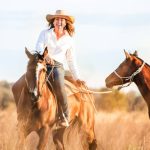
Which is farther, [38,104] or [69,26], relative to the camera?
[69,26]

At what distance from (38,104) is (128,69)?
1.98 metres

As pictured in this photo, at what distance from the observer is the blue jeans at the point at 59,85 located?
13109mm

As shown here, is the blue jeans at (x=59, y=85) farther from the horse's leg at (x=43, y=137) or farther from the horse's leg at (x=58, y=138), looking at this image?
the horse's leg at (x=58, y=138)

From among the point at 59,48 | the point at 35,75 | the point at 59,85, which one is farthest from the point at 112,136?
the point at 35,75

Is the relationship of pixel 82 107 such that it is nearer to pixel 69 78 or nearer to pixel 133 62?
pixel 69 78

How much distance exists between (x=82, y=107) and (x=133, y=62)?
1.57 metres

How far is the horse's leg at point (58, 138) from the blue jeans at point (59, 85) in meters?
0.71

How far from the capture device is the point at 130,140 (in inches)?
622

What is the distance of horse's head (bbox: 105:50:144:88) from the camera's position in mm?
13602

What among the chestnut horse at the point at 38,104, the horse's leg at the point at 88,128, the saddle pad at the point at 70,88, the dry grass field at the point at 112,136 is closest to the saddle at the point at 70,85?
the saddle pad at the point at 70,88

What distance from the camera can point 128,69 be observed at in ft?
44.8

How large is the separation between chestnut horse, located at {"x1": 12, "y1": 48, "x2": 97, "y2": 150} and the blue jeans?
12 cm

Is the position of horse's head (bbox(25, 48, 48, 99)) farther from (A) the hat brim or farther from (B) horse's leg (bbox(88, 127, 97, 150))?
(B) horse's leg (bbox(88, 127, 97, 150))

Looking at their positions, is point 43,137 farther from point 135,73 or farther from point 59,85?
point 135,73
